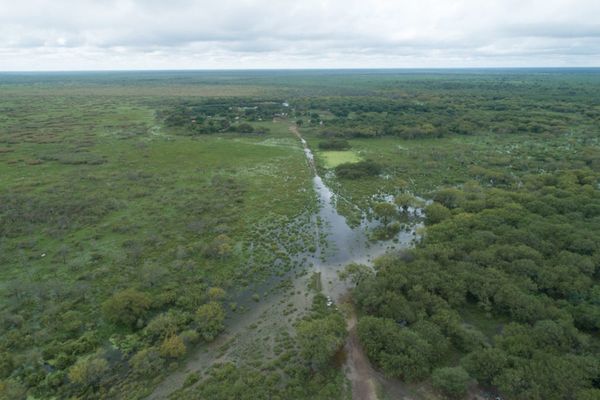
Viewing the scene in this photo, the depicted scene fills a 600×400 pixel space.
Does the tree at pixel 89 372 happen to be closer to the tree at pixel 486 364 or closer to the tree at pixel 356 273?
the tree at pixel 356 273

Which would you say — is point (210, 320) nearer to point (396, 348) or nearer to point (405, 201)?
point (396, 348)

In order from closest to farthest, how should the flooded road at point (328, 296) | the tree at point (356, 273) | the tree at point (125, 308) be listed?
the flooded road at point (328, 296) < the tree at point (125, 308) < the tree at point (356, 273)

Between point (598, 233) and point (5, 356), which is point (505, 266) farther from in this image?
point (5, 356)

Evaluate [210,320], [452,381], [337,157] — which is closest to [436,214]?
[452,381]

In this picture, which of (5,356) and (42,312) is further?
(42,312)

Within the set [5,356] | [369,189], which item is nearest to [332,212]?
[369,189]

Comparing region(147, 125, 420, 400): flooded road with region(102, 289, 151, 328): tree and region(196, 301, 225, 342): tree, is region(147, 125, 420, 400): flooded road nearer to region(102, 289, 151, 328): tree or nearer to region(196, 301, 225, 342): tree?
region(196, 301, 225, 342): tree

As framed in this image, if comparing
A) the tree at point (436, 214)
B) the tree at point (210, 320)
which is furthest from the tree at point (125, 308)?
the tree at point (436, 214)
